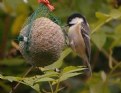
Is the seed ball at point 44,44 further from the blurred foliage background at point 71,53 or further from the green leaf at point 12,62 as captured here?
the green leaf at point 12,62

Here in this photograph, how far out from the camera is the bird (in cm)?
298

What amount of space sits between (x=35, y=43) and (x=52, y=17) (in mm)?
330

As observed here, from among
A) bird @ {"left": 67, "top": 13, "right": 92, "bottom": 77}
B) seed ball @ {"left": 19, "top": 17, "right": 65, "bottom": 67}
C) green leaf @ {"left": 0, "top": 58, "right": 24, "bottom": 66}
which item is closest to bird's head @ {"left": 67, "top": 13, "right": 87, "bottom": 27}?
bird @ {"left": 67, "top": 13, "right": 92, "bottom": 77}

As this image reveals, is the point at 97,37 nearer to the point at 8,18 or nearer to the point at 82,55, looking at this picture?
the point at 82,55

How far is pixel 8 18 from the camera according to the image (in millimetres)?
4492

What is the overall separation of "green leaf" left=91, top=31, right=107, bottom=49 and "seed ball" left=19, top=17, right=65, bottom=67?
1011mm

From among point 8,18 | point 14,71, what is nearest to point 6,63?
point 14,71

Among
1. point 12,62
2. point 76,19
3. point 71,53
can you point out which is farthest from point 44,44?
point 71,53

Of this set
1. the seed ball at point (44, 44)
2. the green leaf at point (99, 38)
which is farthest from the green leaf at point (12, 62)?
the seed ball at point (44, 44)

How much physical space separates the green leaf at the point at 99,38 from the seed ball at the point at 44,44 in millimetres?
1011

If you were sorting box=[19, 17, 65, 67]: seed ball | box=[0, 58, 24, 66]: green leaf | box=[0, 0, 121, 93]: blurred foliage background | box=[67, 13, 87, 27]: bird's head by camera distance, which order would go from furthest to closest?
box=[0, 58, 24, 66]: green leaf → box=[0, 0, 121, 93]: blurred foliage background → box=[67, 13, 87, 27]: bird's head → box=[19, 17, 65, 67]: seed ball

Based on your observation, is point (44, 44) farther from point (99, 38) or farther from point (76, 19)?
point (99, 38)

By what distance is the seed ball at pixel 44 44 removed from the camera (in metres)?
2.39

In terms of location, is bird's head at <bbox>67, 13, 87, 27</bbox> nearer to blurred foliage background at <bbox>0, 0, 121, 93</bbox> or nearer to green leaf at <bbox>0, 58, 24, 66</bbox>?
blurred foliage background at <bbox>0, 0, 121, 93</bbox>
